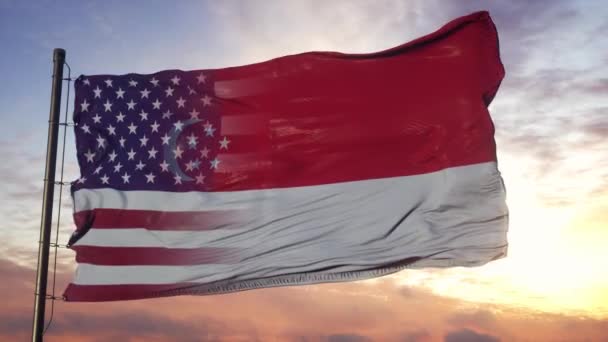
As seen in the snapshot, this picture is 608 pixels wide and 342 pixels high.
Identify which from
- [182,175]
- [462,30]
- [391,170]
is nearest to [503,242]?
[391,170]

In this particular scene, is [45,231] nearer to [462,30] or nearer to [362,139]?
[362,139]

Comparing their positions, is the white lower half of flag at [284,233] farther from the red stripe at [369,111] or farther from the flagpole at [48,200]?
the flagpole at [48,200]

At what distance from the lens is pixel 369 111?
41.6ft

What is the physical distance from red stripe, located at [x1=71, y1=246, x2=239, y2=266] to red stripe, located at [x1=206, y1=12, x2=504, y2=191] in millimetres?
1019


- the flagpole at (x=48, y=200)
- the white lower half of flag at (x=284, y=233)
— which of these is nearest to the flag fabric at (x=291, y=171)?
the white lower half of flag at (x=284, y=233)

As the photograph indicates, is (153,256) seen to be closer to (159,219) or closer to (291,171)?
(159,219)

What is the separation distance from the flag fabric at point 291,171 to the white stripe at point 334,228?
2cm

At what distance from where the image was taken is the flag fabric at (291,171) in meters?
12.0

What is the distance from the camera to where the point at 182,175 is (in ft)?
42.4

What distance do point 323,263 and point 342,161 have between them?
5.19 feet

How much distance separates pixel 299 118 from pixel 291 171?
32.3 inches

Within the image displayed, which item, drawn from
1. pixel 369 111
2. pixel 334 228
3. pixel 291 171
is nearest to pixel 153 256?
pixel 291 171

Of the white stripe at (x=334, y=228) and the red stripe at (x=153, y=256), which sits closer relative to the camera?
the white stripe at (x=334, y=228)

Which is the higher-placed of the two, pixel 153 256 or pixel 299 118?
pixel 299 118
